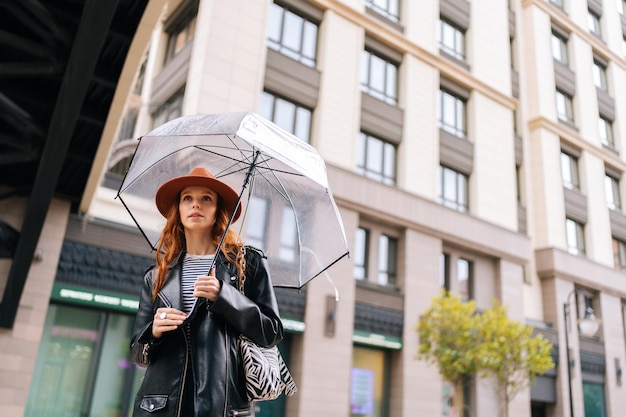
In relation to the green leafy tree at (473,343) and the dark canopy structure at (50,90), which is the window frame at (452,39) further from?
the dark canopy structure at (50,90)

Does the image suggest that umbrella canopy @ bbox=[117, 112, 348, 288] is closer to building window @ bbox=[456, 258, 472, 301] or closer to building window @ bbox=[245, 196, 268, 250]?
building window @ bbox=[245, 196, 268, 250]

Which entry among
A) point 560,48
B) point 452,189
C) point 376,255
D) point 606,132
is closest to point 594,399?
point 452,189

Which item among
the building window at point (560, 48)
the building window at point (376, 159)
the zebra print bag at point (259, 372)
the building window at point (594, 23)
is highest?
the building window at point (594, 23)

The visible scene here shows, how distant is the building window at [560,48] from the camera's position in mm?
30109

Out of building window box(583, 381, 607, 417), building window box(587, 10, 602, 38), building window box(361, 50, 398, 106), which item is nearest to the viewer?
building window box(361, 50, 398, 106)

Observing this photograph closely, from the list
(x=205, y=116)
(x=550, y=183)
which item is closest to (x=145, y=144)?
(x=205, y=116)

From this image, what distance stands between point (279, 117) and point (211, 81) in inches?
108

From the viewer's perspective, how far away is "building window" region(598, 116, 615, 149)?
3082cm

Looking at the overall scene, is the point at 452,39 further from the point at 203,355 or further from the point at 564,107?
the point at 203,355

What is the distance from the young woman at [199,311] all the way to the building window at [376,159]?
658 inches

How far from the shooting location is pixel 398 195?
19.5m

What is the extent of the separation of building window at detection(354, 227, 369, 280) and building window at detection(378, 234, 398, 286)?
0.54 metres

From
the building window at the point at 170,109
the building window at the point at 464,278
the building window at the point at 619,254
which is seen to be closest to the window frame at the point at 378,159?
the building window at the point at 464,278

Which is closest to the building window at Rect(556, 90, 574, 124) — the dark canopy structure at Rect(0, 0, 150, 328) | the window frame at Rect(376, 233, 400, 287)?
the window frame at Rect(376, 233, 400, 287)
